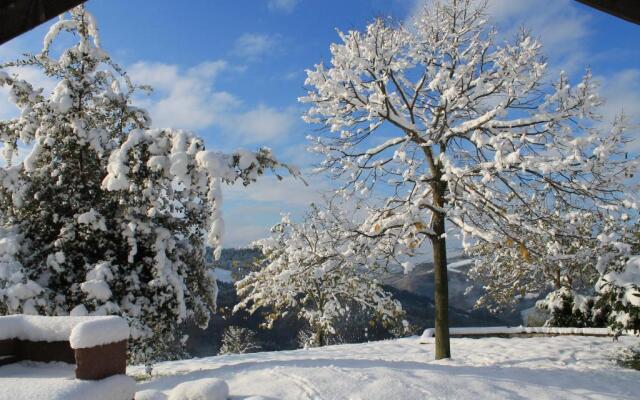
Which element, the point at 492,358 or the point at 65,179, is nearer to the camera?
the point at 65,179

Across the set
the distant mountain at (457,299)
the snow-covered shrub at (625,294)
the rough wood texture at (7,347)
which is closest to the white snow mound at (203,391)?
the rough wood texture at (7,347)

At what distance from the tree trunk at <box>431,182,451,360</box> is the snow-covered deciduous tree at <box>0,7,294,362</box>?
544 cm

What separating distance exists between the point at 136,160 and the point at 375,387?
571 cm

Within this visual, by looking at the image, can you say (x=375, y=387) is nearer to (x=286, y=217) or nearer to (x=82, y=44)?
(x=82, y=44)

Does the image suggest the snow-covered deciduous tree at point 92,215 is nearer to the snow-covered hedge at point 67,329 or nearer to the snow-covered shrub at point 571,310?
the snow-covered hedge at point 67,329

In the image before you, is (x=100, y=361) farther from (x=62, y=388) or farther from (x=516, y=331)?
(x=516, y=331)

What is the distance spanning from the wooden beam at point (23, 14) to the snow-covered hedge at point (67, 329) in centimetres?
497

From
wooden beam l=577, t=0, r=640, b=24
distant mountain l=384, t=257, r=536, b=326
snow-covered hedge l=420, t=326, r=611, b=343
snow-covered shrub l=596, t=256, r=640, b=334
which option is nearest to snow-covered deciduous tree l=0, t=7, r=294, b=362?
wooden beam l=577, t=0, r=640, b=24

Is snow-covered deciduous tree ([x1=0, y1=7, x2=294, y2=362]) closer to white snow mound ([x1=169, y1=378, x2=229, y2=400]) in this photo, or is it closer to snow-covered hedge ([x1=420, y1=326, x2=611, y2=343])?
white snow mound ([x1=169, y1=378, x2=229, y2=400])

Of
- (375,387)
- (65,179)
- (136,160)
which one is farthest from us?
(65,179)

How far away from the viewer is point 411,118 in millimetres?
12500

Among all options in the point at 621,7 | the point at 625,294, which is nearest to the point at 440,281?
the point at 625,294

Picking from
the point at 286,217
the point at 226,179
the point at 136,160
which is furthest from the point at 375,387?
the point at 286,217

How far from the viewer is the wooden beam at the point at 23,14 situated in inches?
60.5
